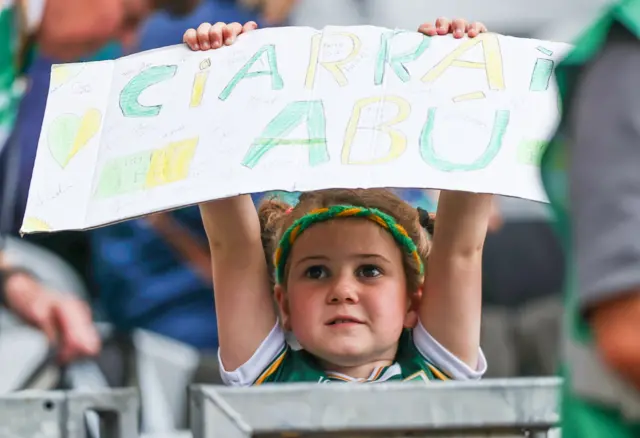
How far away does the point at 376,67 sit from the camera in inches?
74.1

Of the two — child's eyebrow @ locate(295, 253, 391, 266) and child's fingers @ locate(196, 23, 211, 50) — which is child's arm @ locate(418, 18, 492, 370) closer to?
child's eyebrow @ locate(295, 253, 391, 266)

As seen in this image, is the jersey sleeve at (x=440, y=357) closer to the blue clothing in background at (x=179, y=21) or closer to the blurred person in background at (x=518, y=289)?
the blurred person in background at (x=518, y=289)

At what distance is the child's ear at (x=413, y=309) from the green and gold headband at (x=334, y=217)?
0.04 metres

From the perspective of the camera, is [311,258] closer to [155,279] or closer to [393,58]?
[393,58]

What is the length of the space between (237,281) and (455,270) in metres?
0.37

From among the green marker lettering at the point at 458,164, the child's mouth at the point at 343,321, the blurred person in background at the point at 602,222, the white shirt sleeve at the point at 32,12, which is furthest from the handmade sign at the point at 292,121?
the white shirt sleeve at the point at 32,12

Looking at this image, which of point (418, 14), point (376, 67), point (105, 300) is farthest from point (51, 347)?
point (376, 67)

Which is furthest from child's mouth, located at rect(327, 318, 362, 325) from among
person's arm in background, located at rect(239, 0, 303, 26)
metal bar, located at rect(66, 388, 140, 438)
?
person's arm in background, located at rect(239, 0, 303, 26)

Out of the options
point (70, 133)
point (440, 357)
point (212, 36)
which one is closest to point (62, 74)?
point (70, 133)

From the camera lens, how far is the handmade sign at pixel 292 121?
5.60ft

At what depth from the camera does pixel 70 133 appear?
1.92m

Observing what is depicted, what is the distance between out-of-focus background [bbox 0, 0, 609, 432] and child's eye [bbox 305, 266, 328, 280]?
1443 mm

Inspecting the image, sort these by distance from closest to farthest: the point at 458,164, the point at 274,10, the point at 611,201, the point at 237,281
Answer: the point at 611,201
the point at 458,164
the point at 237,281
the point at 274,10

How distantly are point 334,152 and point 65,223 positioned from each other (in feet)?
1.30
